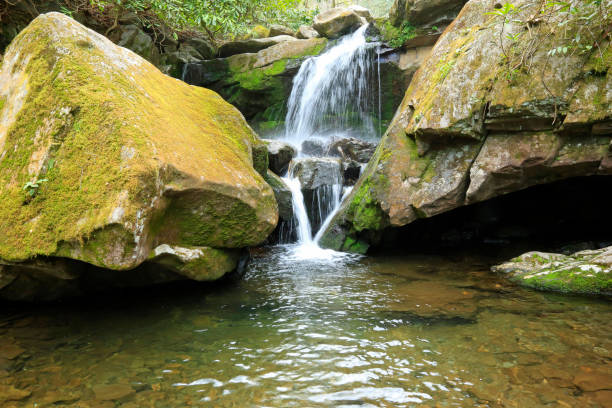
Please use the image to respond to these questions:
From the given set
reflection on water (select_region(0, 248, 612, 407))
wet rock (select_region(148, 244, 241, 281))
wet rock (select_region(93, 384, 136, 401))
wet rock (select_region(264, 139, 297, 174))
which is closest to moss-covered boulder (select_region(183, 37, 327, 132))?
wet rock (select_region(264, 139, 297, 174))

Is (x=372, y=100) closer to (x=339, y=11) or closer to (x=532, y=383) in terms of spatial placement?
(x=339, y=11)

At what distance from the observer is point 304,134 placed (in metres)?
13.2

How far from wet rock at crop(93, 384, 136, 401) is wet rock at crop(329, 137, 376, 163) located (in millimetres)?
8611

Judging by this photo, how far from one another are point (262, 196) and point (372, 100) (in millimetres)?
9103

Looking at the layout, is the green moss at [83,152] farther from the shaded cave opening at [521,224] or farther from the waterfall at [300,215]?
the shaded cave opening at [521,224]

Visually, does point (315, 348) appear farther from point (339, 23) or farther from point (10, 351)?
point (339, 23)

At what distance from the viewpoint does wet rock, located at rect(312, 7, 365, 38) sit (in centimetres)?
1409

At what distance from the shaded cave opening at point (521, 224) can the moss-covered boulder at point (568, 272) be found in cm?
152

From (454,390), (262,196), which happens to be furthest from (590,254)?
(262,196)

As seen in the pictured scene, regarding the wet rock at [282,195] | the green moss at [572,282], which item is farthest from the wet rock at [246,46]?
the green moss at [572,282]

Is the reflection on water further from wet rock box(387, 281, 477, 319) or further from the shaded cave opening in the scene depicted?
the shaded cave opening

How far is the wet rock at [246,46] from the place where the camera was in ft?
49.9

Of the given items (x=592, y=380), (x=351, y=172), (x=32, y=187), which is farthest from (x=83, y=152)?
(x=351, y=172)

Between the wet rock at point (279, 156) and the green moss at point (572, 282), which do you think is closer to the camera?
the green moss at point (572, 282)
